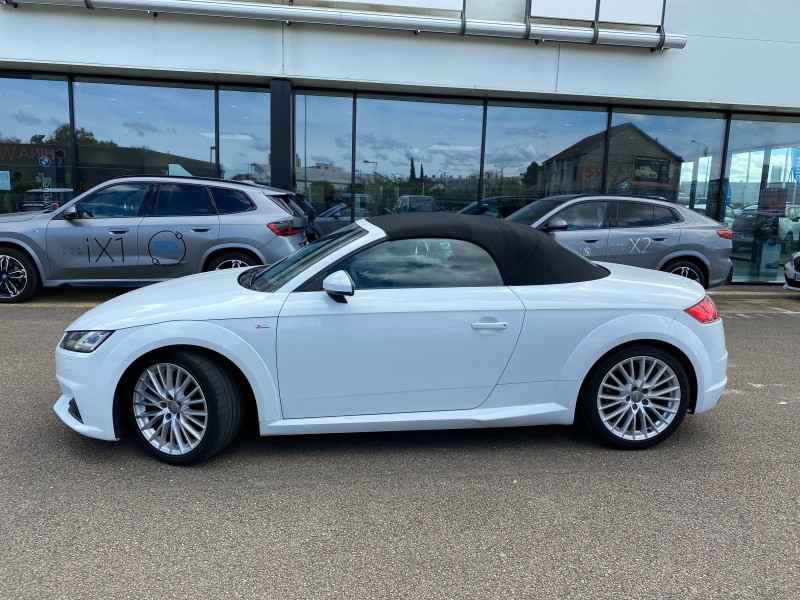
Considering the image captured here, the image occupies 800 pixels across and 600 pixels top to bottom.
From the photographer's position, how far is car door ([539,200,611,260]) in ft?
29.2

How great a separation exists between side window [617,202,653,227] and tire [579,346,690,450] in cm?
556

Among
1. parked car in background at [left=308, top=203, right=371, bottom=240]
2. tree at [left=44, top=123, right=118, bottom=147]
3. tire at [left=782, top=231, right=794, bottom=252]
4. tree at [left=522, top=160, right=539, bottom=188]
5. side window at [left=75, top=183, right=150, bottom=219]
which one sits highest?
tree at [left=44, top=123, right=118, bottom=147]

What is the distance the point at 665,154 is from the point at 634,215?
4296mm

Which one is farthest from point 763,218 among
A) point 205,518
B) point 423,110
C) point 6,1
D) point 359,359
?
point 6,1

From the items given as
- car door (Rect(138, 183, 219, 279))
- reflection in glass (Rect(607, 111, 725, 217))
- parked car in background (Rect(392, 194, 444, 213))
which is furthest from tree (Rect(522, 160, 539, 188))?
car door (Rect(138, 183, 219, 279))

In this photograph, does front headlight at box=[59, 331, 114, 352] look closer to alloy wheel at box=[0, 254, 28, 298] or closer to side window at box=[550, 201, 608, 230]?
alloy wheel at box=[0, 254, 28, 298]

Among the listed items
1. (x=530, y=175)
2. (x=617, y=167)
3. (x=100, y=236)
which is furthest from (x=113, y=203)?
(x=617, y=167)

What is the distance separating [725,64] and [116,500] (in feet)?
40.8

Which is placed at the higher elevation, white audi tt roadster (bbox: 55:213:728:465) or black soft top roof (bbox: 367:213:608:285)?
black soft top roof (bbox: 367:213:608:285)

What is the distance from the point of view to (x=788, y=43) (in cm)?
1138

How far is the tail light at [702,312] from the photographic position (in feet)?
13.2

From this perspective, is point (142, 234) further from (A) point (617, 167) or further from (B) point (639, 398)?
(A) point (617, 167)

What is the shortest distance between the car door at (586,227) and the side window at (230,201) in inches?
172

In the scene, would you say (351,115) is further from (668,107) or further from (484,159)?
(668,107)
